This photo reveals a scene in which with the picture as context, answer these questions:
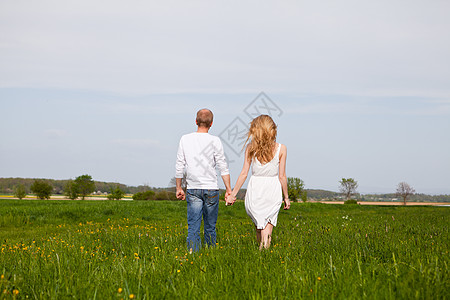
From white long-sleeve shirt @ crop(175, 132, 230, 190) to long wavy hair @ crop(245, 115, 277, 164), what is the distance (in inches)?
25.6

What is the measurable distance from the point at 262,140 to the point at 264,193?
0.95m

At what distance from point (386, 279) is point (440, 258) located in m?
1.47

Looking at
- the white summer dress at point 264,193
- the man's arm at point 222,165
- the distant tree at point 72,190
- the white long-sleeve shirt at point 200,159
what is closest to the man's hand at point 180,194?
the white long-sleeve shirt at point 200,159

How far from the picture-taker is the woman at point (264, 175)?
602 centimetres

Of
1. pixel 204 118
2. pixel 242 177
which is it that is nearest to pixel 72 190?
pixel 204 118

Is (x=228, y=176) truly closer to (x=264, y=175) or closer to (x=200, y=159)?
(x=200, y=159)

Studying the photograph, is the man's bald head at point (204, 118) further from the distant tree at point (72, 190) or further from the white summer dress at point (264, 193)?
the distant tree at point (72, 190)

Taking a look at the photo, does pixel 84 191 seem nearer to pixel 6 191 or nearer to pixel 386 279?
pixel 6 191

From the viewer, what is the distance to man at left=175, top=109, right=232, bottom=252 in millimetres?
6312

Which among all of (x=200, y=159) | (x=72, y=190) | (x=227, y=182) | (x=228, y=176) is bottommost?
(x=72, y=190)

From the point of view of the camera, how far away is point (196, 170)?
21.0 ft

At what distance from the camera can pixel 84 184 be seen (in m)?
88.9

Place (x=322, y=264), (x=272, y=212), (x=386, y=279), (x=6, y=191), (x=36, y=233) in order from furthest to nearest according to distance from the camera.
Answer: (x=6, y=191), (x=36, y=233), (x=272, y=212), (x=322, y=264), (x=386, y=279)

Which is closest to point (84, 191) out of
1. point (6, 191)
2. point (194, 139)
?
point (6, 191)
